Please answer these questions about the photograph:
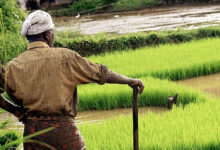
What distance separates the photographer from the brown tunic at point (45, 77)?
227 centimetres

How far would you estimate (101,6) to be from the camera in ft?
72.9

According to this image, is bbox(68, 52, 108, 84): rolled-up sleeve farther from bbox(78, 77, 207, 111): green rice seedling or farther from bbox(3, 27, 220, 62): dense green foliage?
bbox(3, 27, 220, 62): dense green foliage

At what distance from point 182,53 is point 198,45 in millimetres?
698

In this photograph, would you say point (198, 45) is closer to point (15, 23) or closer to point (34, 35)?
point (15, 23)

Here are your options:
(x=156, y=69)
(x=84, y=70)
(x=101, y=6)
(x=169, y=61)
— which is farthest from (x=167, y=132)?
(x=101, y=6)

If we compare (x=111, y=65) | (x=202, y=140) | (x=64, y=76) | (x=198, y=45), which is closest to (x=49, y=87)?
(x=64, y=76)

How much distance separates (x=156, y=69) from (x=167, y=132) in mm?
3043

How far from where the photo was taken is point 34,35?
7.74ft

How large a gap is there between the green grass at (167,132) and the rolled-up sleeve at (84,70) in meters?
1.20

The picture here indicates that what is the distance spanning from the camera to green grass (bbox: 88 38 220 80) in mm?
6738

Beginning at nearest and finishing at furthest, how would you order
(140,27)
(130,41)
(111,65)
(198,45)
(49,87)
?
(49,87), (111,65), (198,45), (130,41), (140,27)

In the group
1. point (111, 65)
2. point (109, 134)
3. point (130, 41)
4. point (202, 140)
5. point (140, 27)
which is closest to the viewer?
point (202, 140)

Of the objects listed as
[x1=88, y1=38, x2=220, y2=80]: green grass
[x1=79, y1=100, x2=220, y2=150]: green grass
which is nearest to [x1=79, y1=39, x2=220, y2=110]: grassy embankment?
[x1=88, y1=38, x2=220, y2=80]: green grass

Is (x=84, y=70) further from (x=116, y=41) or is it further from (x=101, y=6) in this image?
(x=101, y=6)
